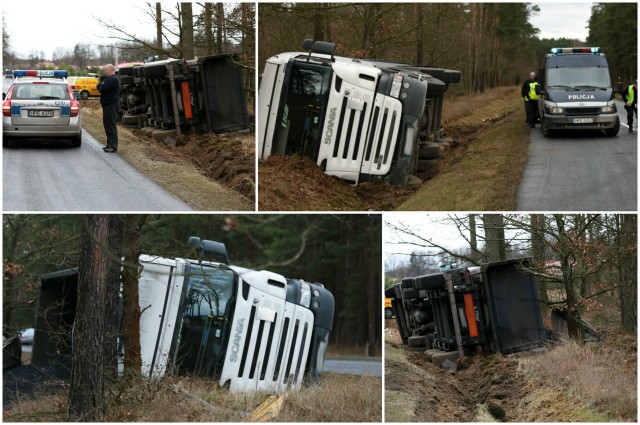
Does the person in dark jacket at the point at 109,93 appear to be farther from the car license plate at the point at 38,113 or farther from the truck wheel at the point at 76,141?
the car license plate at the point at 38,113

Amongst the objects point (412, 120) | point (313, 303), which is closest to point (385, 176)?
point (412, 120)

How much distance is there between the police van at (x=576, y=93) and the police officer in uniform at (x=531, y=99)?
30.2 inches

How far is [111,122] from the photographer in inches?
594

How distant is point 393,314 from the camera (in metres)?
16.9

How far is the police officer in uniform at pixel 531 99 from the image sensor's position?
23250 millimetres

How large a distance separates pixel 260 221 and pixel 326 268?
90.7ft

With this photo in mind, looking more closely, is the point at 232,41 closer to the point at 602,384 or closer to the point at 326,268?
the point at 602,384

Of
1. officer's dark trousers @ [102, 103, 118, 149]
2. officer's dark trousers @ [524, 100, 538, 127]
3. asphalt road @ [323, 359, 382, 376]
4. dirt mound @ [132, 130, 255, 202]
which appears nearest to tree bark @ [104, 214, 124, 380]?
dirt mound @ [132, 130, 255, 202]

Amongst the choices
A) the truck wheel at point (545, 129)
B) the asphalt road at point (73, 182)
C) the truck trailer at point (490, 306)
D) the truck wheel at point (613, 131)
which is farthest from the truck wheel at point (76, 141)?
the truck wheel at point (613, 131)

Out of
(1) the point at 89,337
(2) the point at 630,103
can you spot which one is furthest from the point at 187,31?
(2) the point at 630,103

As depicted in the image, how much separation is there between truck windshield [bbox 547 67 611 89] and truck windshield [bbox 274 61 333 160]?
30.8ft

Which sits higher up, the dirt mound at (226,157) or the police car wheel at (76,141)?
the police car wheel at (76,141)

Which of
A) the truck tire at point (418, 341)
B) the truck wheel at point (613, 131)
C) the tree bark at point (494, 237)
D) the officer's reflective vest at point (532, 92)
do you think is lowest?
the truck tire at point (418, 341)

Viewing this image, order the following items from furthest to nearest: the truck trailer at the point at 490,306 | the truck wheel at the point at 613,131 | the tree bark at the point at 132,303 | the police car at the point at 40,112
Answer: the truck wheel at the point at 613,131 < the police car at the point at 40,112 < the truck trailer at the point at 490,306 < the tree bark at the point at 132,303
